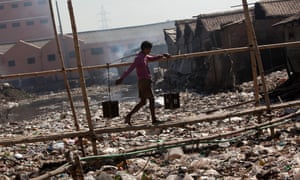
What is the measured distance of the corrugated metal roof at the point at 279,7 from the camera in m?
19.9

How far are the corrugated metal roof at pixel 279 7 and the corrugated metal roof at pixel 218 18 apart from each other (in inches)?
134

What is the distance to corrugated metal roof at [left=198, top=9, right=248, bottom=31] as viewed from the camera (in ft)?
78.1

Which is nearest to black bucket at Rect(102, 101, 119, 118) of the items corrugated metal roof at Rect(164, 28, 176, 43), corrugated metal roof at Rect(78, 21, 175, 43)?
corrugated metal roof at Rect(164, 28, 176, 43)

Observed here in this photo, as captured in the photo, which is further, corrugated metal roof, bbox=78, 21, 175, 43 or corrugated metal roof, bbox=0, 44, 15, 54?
corrugated metal roof, bbox=78, 21, 175, 43

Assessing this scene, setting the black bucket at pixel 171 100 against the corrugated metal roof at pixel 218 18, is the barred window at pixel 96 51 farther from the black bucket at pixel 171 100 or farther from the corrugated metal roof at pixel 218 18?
the black bucket at pixel 171 100

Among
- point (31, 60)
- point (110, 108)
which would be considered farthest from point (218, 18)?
point (31, 60)

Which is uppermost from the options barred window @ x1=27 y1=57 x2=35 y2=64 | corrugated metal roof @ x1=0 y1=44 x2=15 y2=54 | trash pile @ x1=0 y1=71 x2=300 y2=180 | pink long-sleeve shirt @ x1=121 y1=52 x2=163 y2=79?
corrugated metal roof @ x1=0 y1=44 x2=15 y2=54

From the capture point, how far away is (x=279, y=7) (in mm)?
20266

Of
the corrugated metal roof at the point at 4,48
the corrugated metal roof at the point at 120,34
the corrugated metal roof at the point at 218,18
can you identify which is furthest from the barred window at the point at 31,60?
the corrugated metal roof at the point at 218,18

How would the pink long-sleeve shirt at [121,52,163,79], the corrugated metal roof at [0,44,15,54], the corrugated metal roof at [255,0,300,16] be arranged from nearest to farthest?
1. the pink long-sleeve shirt at [121,52,163,79]
2. the corrugated metal roof at [255,0,300,16]
3. the corrugated metal roof at [0,44,15,54]

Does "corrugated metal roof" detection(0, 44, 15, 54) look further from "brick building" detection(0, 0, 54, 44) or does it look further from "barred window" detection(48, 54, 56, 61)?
"brick building" detection(0, 0, 54, 44)

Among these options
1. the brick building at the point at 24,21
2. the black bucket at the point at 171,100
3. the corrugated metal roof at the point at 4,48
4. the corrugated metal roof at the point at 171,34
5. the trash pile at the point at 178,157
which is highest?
the brick building at the point at 24,21

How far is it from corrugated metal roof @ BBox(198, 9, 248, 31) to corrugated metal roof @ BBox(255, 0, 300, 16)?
3405 mm

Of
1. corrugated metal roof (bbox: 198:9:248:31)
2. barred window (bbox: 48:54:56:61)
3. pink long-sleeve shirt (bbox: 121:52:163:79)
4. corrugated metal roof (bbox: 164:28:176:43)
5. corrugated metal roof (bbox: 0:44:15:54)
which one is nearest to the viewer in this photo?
pink long-sleeve shirt (bbox: 121:52:163:79)
